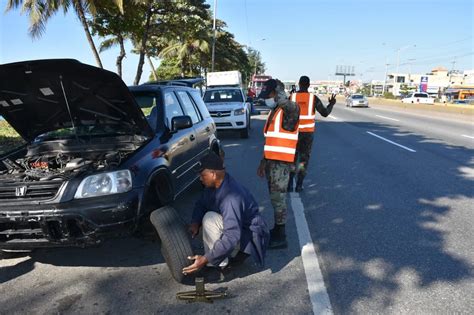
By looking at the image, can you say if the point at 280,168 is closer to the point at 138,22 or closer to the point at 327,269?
the point at 327,269

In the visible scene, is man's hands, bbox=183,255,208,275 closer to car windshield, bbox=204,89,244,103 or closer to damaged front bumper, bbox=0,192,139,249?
damaged front bumper, bbox=0,192,139,249

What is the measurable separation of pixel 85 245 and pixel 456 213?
465 centimetres

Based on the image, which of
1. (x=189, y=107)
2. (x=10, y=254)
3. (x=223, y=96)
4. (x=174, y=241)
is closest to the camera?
(x=174, y=241)

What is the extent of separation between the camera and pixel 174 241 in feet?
11.0

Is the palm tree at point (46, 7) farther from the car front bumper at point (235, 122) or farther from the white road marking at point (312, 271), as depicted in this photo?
the white road marking at point (312, 271)

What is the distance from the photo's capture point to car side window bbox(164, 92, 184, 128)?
4.84m

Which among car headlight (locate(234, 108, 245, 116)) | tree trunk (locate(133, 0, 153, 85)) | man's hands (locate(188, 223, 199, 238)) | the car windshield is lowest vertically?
man's hands (locate(188, 223, 199, 238))

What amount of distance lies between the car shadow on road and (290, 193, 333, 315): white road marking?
0.07 metres

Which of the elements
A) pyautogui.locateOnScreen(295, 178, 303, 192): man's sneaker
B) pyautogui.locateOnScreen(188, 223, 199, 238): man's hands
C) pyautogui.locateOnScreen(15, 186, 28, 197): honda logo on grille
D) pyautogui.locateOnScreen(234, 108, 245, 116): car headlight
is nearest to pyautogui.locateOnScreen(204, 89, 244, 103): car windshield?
pyautogui.locateOnScreen(234, 108, 245, 116): car headlight

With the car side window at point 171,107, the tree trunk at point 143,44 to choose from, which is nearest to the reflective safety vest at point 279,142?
the car side window at point 171,107

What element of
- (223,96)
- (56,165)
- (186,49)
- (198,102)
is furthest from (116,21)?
(186,49)

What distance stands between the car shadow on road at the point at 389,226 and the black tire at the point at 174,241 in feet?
4.06

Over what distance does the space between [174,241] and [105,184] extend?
76 centimetres

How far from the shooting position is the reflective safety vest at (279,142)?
4234mm
